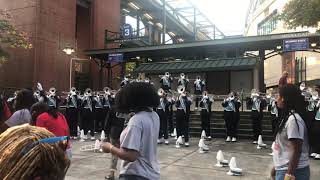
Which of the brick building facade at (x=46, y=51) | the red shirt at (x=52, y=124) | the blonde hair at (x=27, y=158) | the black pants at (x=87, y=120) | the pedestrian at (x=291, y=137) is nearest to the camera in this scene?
the blonde hair at (x=27, y=158)

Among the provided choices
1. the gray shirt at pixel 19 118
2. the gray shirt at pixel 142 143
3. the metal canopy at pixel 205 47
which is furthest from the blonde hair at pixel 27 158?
the metal canopy at pixel 205 47

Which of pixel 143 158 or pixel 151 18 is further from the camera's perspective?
pixel 151 18

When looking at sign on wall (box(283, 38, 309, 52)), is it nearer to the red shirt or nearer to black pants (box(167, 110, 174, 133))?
black pants (box(167, 110, 174, 133))

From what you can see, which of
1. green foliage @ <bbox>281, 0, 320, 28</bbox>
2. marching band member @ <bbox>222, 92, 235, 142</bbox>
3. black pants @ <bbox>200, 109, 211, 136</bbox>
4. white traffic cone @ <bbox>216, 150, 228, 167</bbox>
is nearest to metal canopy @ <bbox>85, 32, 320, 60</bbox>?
green foliage @ <bbox>281, 0, 320, 28</bbox>

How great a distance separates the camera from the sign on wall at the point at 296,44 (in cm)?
1892

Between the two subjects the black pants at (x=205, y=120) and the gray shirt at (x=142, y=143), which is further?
the black pants at (x=205, y=120)

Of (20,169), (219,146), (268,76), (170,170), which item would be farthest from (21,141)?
(268,76)

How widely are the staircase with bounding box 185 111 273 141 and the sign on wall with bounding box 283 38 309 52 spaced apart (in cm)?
369

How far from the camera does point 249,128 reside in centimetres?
1689

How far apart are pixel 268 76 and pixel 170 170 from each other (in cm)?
3817

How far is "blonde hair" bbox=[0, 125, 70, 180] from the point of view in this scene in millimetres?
1452

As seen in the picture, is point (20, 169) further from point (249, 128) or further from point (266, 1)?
point (266, 1)

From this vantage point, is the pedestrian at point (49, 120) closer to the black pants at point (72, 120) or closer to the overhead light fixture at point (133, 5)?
the black pants at point (72, 120)

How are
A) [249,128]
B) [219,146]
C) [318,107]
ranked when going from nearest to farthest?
[318,107] → [219,146] → [249,128]
